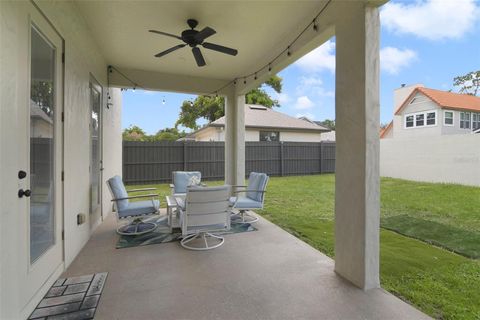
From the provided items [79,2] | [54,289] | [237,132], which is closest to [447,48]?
[237,132]

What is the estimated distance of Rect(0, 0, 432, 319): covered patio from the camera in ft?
6.23

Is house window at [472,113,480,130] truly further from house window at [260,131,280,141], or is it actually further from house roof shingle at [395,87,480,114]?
house window at [260,131,280,141]

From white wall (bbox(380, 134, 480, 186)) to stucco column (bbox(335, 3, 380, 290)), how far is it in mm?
8487

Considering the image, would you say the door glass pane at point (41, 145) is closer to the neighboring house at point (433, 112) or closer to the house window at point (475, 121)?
the neighboring house at point (433, 112)

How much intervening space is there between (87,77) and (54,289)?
2791 mm

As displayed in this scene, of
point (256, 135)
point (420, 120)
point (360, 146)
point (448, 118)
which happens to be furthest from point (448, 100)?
point (360, 146)

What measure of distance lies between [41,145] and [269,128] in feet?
39.9

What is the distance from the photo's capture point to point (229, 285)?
243cm

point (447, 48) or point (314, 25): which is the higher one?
point (447, 48)

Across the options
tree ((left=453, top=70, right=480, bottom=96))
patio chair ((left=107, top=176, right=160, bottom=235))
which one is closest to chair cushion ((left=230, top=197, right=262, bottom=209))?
patio chair ((left=107, top=176, right=160, bottom=235))

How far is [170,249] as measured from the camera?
338 centimetres

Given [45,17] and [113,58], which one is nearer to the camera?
[45,17]

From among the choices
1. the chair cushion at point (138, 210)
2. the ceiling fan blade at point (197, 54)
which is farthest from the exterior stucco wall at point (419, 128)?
the chair cushion at point (138, 210)

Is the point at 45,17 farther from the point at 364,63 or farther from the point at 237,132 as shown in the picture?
the point at 237,132
